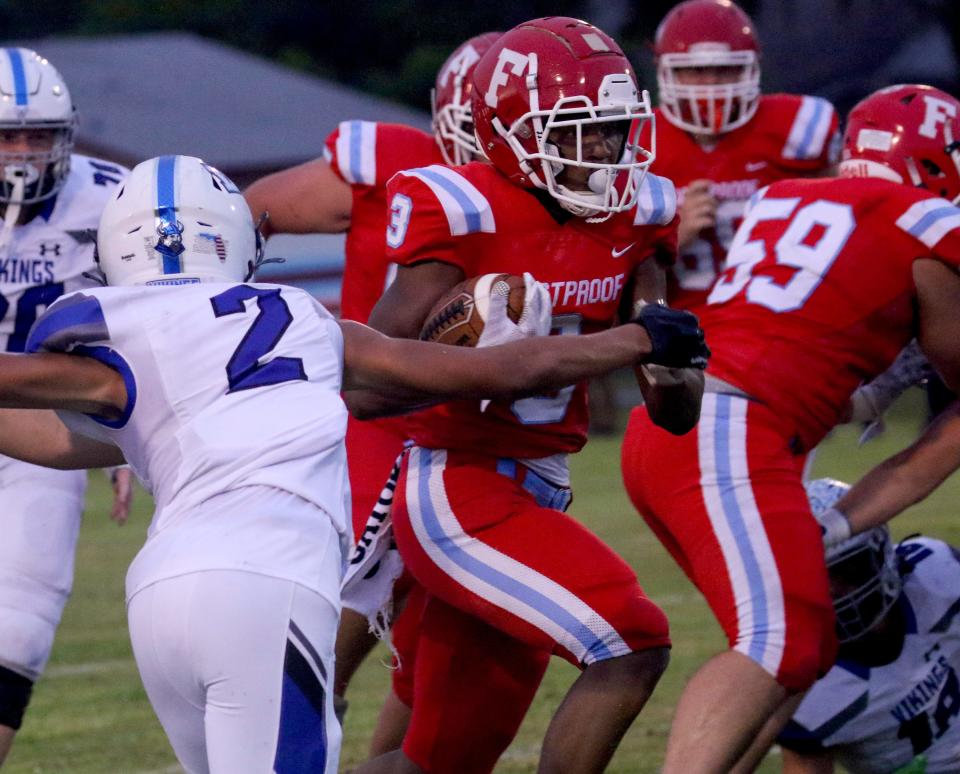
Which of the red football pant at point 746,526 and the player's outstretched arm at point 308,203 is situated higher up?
the player's outstretched arm at point 308,203

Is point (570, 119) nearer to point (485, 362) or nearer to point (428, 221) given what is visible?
point (428, 221)

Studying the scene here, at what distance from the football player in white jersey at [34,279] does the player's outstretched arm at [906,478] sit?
5.90 feet

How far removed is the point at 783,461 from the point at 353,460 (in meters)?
1.12

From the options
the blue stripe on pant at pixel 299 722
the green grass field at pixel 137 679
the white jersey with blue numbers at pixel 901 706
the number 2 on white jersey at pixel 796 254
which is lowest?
the green grass field at pixel 137 679

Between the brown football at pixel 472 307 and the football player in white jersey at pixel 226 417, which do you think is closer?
the football player in white jersey at pixel 226 417

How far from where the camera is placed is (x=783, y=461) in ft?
11.4

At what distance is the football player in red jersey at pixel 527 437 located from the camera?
3148mm

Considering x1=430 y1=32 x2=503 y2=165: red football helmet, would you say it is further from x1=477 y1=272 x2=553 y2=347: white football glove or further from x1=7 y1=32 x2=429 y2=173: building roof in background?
x1=7 y1=32 x2=429 y2=173: building roof in background

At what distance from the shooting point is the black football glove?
9.17 feet

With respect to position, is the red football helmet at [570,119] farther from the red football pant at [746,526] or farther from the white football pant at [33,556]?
the white football pant at [33,556]

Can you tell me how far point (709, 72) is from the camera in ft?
17.5

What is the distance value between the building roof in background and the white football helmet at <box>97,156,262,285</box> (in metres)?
13.2

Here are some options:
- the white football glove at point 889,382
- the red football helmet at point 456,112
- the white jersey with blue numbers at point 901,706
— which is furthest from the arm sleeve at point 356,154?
the white jersey with blue numbers at point 901,706

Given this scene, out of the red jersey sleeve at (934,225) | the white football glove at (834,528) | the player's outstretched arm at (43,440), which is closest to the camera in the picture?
the player's outstretched arm at (43,440)
